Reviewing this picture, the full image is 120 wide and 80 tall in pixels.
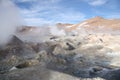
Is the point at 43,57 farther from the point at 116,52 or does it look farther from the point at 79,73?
the point at 116,52

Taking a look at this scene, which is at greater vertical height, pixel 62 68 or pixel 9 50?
pixel 9 50

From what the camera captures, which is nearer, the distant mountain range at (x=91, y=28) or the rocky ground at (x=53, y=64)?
the rocky ground at (x=53, y=64)

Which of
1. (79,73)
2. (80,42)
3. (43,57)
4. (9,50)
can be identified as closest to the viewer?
(79,73)

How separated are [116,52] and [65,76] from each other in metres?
13.2

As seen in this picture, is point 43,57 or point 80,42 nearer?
point 43,57

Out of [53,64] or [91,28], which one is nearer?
[53,64]

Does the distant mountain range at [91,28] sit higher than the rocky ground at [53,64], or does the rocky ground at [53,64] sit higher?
the distant mountain range at [91,28]

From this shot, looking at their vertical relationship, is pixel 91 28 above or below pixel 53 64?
above

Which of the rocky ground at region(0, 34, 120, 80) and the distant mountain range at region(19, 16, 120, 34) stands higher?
the distant mountain range at region(19, 16, 120, 34)

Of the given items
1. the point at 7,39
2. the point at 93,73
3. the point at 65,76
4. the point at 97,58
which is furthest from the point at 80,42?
the point at 65,76

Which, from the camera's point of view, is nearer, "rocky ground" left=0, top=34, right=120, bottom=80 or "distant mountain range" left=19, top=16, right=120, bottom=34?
"rocky ground" left=0, top=34, right=120, bottom=80

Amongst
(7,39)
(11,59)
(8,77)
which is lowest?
(8,77)

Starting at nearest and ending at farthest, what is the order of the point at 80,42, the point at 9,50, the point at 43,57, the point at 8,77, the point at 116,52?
the point at 8,77, the point at 43,57, the point at 9,50, the point at 116,52, the point at 80,42

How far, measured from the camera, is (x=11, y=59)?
16.3 metres
